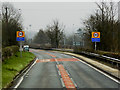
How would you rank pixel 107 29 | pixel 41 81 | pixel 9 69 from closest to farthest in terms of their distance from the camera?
pixel 41 81 → pixel 9 69 → pixel 107 29

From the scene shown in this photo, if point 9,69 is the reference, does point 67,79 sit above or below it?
below

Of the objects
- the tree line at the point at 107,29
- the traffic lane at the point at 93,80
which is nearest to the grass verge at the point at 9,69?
the traffic lane at the point at 93,80

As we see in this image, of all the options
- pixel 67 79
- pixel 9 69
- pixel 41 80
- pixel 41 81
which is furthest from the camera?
pixel 9 69

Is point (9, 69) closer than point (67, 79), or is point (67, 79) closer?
point (67, 79)

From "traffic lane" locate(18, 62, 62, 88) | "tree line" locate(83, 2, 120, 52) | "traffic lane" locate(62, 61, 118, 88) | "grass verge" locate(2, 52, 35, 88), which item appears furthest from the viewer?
"tree line" locate(83, 2, 120, 52)

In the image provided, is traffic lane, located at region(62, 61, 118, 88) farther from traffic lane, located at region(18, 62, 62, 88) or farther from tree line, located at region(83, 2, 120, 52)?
tree line, located at region(83, 2, 120, 52)

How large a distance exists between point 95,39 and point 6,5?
79.8 feet

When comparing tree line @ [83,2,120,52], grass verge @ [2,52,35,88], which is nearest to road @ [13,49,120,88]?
grass verge @ [2,52,35,88]

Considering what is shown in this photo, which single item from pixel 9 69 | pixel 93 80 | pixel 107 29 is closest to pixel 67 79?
pixel 93 80

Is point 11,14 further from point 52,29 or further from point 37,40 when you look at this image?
point 37,40

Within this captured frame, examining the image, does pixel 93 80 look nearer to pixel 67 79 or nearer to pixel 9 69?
pixel 67 79

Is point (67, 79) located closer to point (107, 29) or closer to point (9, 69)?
point (9, 69)

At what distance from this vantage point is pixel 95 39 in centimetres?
2380

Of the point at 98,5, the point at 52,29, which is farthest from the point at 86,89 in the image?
the point at 52,29
